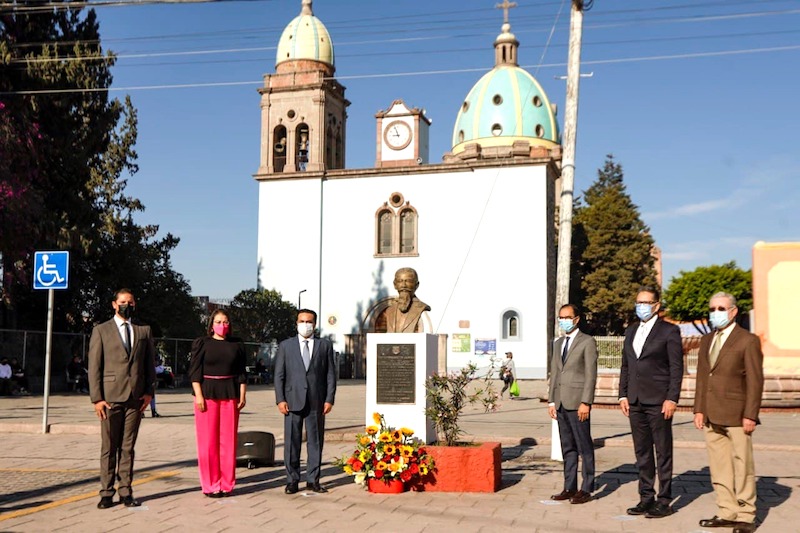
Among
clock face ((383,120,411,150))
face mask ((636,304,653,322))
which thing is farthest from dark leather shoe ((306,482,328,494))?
clock face ((383,120,411,150))

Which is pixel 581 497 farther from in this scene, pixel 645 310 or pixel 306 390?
pixel 306 390

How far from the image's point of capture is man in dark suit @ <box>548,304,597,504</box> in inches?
314

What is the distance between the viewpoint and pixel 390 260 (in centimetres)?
4594

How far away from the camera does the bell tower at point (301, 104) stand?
4738cm

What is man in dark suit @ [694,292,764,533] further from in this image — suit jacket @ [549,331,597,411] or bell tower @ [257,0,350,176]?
bell tower @ [257,0,350,176]

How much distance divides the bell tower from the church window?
4490 millimetres

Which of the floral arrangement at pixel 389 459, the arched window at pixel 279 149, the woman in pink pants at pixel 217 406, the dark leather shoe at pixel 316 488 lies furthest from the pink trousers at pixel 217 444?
the arched window at pixel 279 149

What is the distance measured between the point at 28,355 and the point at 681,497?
23401 mm

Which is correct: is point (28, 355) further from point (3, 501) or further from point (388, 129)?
point (388, 129)

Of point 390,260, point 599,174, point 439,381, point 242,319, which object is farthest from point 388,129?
point 439,381

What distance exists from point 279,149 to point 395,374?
40.5 metres

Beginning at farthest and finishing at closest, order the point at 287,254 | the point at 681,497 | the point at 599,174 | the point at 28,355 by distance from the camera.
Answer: the point at 599,174
the point at 287,254
the point at 28,355
the point at 681,497

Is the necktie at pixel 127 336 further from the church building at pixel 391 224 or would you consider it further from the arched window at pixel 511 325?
the arched window at pixel 511 325

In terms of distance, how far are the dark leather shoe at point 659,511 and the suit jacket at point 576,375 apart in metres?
1.13
